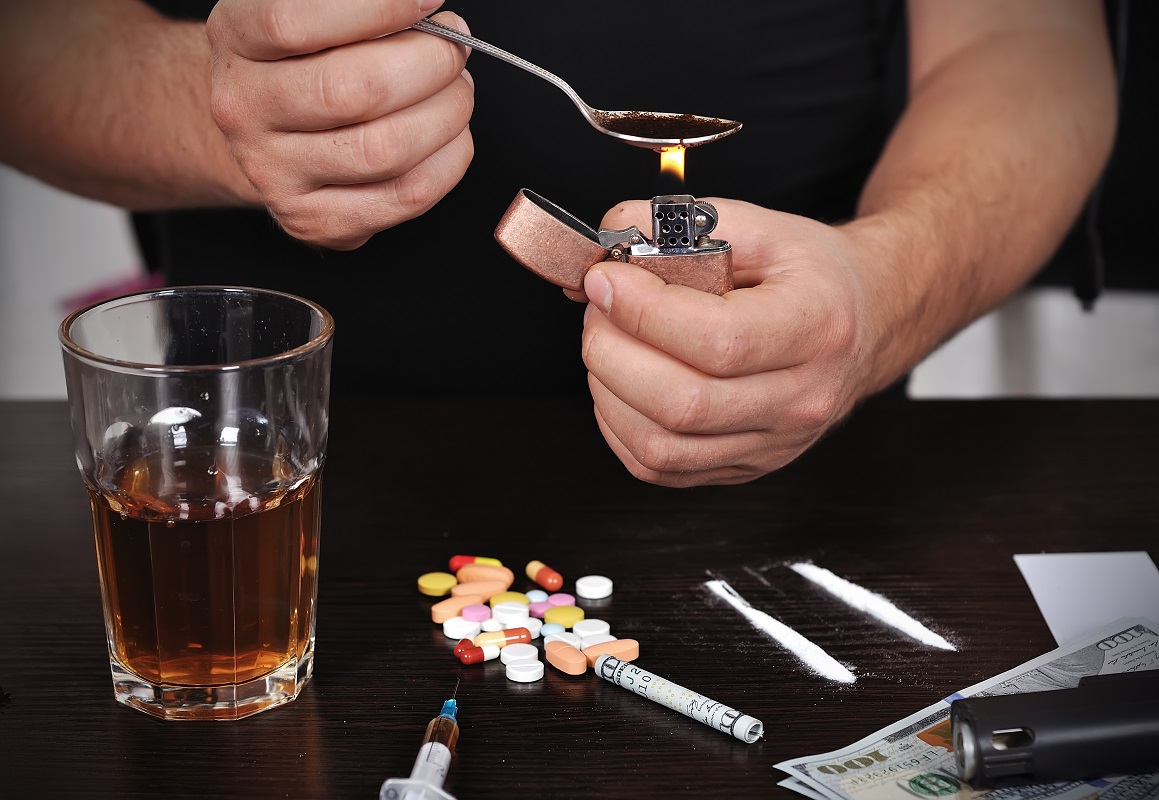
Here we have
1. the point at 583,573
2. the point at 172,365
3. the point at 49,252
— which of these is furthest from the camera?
the point at 49,252

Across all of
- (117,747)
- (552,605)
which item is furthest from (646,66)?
(117,747)

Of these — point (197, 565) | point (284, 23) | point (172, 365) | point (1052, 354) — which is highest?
point (284, 23)

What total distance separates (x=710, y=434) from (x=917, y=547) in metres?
0.32

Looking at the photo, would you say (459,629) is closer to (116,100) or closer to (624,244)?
(624,244)

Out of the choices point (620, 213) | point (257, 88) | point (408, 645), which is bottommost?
point (408, 645)

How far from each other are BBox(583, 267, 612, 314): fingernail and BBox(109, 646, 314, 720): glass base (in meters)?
0.39

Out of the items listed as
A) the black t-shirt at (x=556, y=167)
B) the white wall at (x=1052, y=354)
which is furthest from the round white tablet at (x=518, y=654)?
the white wall at (x=1052, y=354)

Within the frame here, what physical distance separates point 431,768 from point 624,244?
0.45 metres

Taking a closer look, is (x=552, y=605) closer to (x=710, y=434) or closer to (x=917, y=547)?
(x=710, y=434)

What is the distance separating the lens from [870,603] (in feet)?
3.46

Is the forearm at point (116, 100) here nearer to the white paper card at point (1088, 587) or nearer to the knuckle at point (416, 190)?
the knuckle at point (416, 190)

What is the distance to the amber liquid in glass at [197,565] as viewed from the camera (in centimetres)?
84

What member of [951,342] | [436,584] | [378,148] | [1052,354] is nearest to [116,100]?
[378,148]

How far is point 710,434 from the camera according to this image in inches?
39.1
